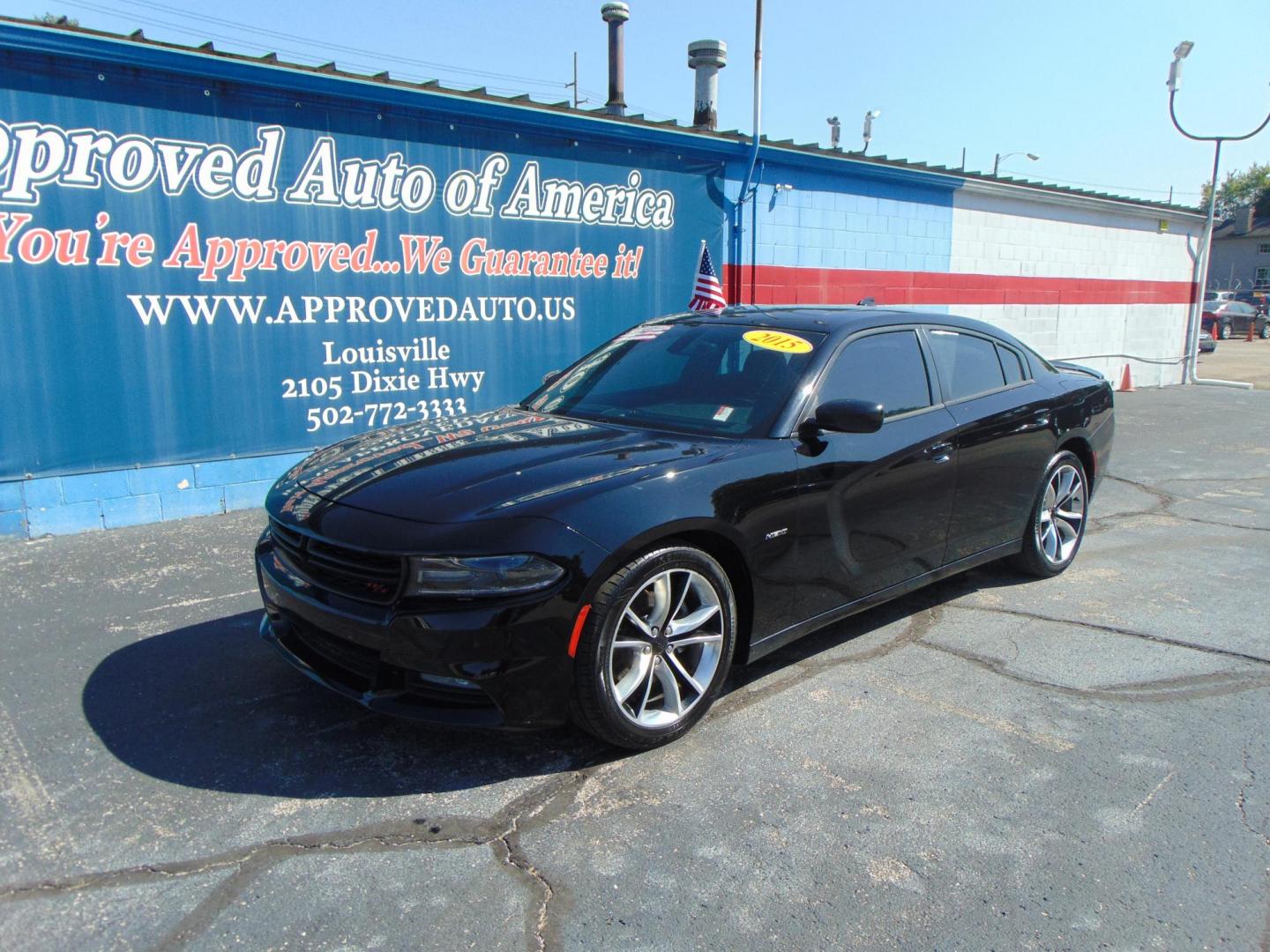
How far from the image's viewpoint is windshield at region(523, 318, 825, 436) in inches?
153

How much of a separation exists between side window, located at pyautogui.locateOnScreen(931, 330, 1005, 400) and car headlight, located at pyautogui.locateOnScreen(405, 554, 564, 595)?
2.62m

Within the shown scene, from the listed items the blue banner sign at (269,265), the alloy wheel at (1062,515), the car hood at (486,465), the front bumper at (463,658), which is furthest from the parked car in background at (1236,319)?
the front bumper at (463,658)

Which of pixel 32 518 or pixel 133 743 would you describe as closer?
pixel 133 743

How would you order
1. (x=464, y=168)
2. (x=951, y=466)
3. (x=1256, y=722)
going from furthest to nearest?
(x=464, y=168)
(x=951, y=466)
(x=1256, y=722)

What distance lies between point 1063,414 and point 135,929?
5.02 meters

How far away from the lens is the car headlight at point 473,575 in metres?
2.89

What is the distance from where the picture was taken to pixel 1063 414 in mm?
5266

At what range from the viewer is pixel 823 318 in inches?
172

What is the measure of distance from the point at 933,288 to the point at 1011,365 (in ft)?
26.5

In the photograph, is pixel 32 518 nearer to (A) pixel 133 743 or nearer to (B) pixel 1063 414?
(A) pixel 133 743

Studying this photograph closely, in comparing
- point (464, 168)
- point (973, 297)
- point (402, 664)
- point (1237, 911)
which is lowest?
→ point (1237, 911)

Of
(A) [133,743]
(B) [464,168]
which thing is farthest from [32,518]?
(B) [464,168]

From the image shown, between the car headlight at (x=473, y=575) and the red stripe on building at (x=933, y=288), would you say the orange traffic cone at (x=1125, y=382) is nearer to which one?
the red stripe on building at (x=933, y=288)

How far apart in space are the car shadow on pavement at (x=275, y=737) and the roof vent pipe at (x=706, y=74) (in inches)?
340
